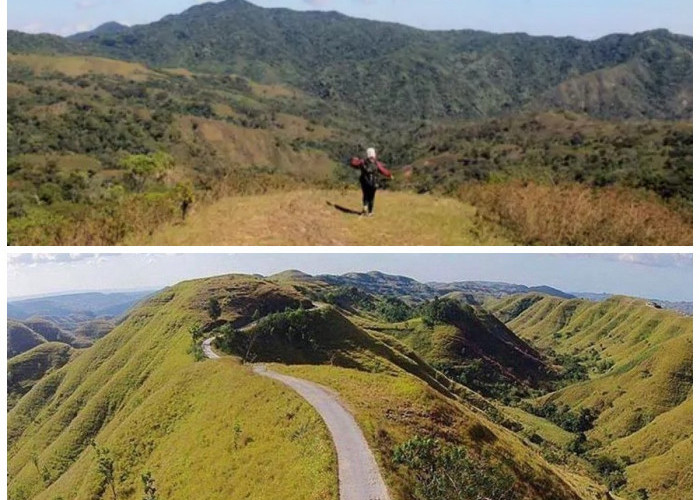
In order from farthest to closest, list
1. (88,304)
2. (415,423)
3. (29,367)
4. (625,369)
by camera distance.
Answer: (625,369)
(29,367)
(88,304)
(415,423)

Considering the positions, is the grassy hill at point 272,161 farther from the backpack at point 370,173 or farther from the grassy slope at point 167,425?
the grassy slope at point 167,425

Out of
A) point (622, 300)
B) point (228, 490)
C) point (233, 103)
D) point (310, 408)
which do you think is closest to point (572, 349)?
point (622, 300)

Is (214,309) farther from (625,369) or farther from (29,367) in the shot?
(625,369)

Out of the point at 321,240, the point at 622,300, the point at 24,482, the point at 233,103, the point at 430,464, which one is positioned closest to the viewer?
the point at 321,240

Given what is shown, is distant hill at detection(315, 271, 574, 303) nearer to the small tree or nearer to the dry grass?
the dry grass

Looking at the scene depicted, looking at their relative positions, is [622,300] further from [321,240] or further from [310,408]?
[321,240]

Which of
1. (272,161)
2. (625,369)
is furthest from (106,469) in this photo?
(272,161)

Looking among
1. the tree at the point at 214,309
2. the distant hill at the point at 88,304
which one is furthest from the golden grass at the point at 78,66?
the tree at the point at 214,309
